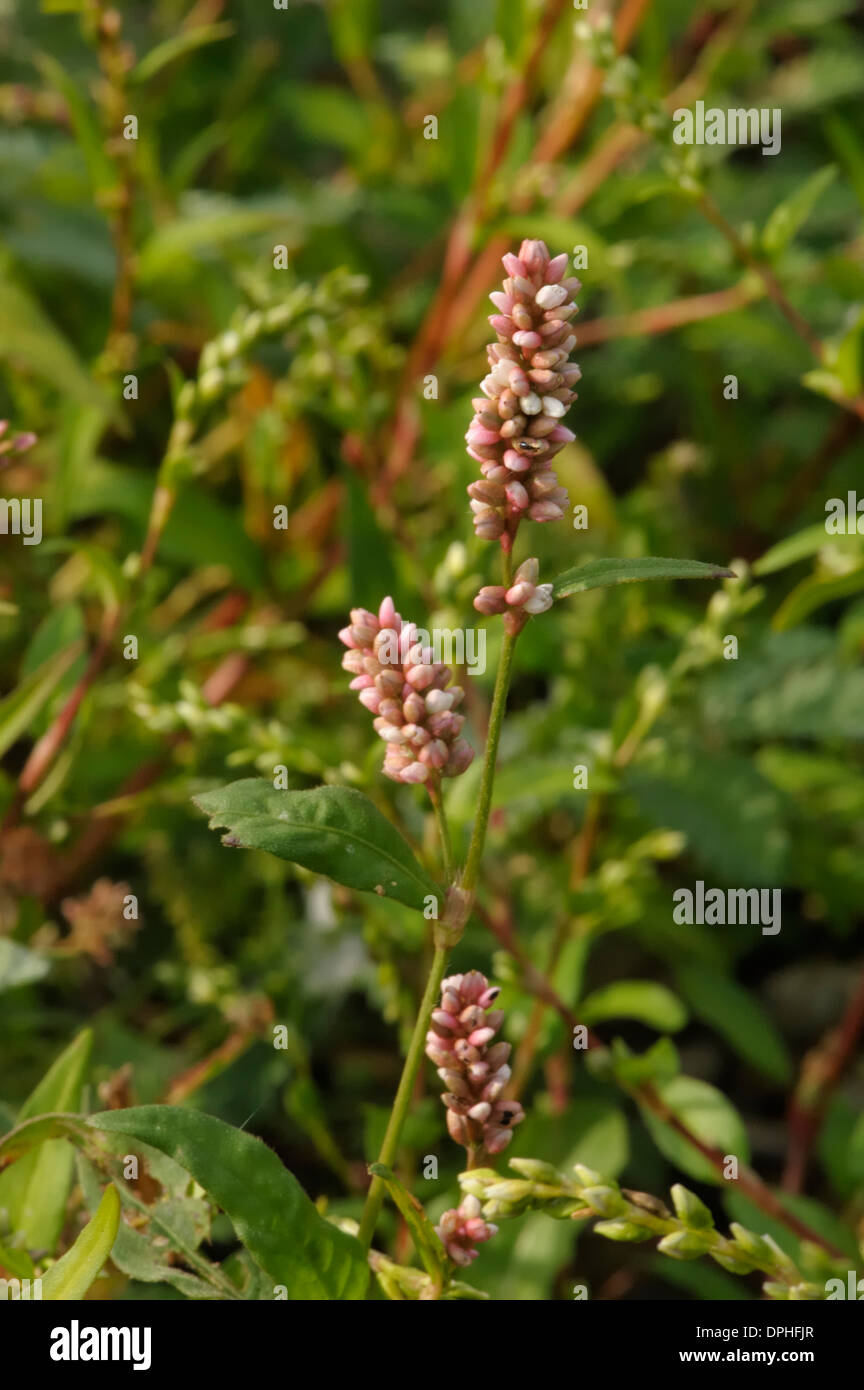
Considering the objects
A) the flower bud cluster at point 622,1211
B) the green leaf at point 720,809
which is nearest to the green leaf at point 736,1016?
the green leaf at point 720,809

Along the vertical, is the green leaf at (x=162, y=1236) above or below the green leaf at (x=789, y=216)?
below

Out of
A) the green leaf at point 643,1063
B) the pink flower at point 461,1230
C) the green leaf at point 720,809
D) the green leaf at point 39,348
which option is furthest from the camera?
the green leaf at point 720,809

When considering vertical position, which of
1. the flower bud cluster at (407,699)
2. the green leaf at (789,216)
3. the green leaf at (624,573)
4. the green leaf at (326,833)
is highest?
the green leaf at (789,216)

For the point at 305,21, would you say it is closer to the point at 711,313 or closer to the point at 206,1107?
the point at 711,313

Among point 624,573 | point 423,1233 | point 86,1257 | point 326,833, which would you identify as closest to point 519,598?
point 624,573

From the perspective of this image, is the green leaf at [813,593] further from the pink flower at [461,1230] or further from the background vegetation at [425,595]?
the pink flower at [461,1230]

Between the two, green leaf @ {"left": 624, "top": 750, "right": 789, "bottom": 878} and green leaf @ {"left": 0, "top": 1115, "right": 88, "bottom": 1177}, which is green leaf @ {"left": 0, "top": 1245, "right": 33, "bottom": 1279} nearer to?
green leaf @ {"left": 0, "top": 1115, "right": 88, "bottom": 1177}

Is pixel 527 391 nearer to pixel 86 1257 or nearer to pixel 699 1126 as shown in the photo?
pixel 86 1257

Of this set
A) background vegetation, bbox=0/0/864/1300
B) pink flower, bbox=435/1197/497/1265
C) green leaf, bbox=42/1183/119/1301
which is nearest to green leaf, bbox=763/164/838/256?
background vegetation, bbox=0/0/864/1300
